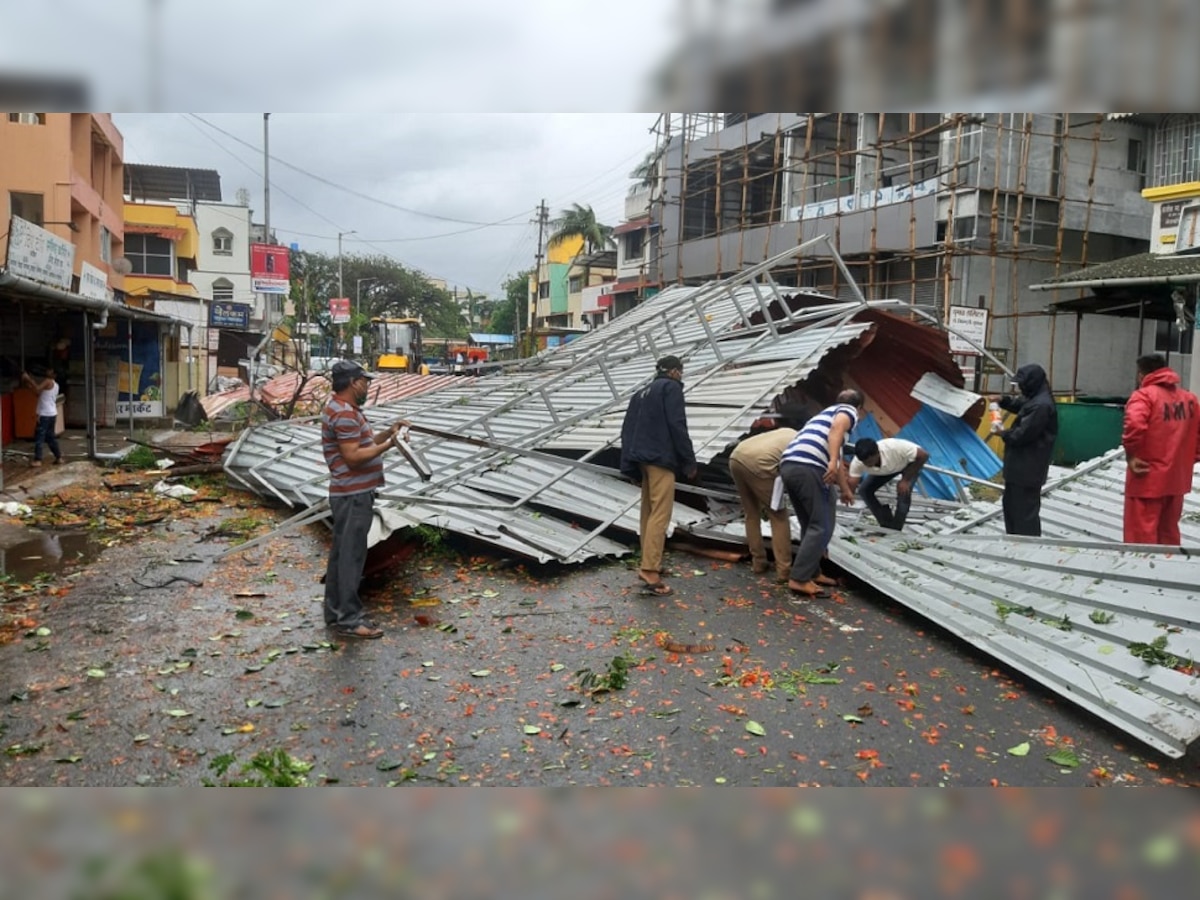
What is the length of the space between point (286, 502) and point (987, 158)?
15273mm

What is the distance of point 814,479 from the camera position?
247 inches

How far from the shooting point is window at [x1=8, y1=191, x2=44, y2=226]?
64.0 ft

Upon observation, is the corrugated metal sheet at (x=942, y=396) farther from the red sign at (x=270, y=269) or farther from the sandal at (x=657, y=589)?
the red sign at (x=270, y=269)

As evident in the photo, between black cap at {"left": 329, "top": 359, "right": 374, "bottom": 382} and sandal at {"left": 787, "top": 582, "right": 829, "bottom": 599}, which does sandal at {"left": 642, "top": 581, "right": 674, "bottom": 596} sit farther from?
black cap at {"left": 329, "top": 359, "right": 374, "bottom": 382}

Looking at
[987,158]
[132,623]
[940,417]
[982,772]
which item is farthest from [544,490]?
[987,158]

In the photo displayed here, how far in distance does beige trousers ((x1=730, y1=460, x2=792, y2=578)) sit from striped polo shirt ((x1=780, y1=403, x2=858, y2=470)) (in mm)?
336

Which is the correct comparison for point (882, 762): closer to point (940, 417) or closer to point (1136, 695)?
point (1136, 695)

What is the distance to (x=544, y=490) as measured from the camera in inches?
303

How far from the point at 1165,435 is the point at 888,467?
213cm

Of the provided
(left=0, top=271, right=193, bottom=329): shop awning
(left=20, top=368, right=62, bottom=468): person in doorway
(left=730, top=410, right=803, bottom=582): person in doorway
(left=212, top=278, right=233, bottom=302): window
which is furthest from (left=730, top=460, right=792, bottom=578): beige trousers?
(left=212, top=278, right=233, bottom=302): window

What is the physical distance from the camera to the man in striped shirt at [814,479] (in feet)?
20.6

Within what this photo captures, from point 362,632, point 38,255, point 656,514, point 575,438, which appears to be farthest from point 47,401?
point 656,514

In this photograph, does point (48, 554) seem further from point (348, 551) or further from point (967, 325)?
point (967, 325)
